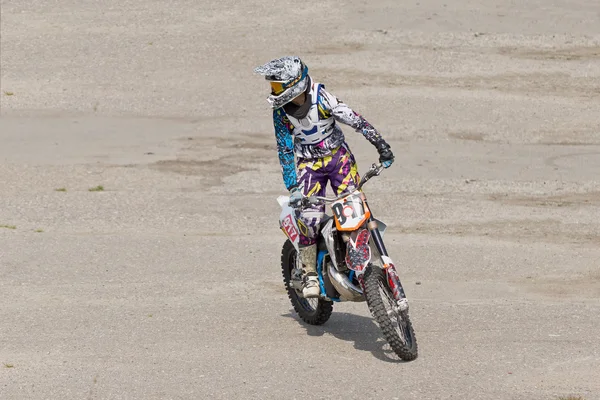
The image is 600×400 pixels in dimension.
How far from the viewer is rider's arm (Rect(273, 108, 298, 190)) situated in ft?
30.1

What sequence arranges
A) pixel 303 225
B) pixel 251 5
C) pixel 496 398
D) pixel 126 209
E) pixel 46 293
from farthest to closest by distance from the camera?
pixel 251 5
pixel 126 209
pixel 46 293
pixel 303 225
pixel 496 398

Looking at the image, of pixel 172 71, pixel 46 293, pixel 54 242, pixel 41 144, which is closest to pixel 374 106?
pixel 172 71

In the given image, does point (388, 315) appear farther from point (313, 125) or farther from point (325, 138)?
point (313, 125)

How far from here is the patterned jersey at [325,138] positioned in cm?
910

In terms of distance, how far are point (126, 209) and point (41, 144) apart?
4248mm

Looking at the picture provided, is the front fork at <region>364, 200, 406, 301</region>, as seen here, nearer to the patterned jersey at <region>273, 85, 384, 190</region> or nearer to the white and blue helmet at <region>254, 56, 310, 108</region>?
the patterned jersey at <region>273, 85, 384, 190</region>

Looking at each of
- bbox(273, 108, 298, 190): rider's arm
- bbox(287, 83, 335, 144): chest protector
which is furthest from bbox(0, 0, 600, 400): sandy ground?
bbox(287, 83, 335, 144): chest protector

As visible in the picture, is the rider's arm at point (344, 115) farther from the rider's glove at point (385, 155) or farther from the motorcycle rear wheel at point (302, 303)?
the motorcycle rear wheel at point (302, 303)

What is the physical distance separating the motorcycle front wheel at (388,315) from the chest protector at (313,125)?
1249 mm

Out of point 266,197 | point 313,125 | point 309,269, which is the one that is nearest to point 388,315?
point 309,269

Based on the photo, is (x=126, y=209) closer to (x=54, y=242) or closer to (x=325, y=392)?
(x=54, y=242)

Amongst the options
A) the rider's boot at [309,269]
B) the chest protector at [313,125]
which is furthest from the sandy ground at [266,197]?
the chest protector at [313,125]

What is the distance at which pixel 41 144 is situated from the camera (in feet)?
60.1

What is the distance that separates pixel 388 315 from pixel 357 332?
3.70ft
